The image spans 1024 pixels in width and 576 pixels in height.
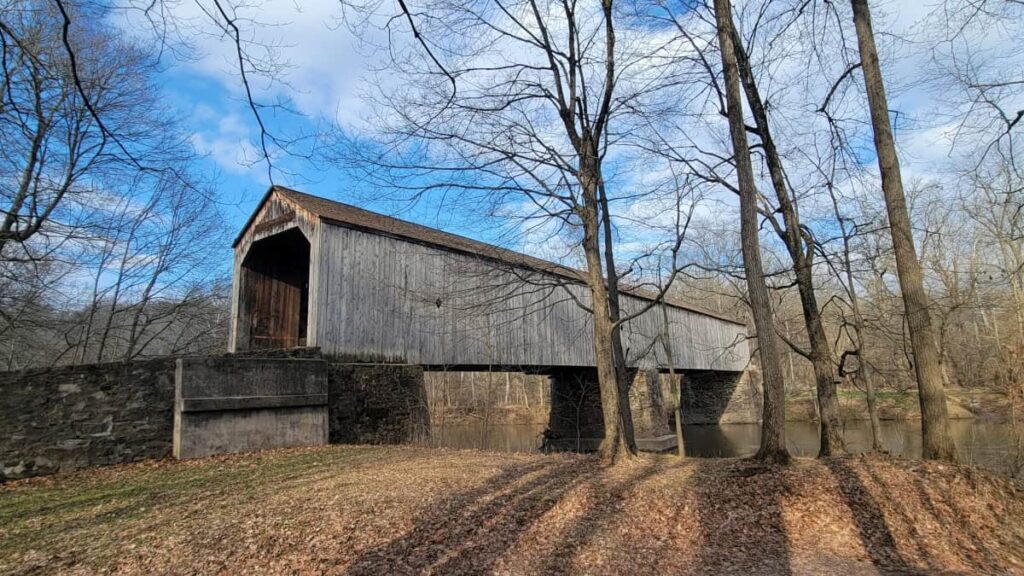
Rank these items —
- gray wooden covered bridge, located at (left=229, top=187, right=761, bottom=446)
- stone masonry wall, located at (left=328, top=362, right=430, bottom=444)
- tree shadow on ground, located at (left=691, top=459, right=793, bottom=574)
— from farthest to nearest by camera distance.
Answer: gray wooden covered bridge, located at (left=229, top=187, right=761, bottom=446), stone masonry wall, located at (left=328, top=362, right=430, bottom=444), tree shadow on ground, located at (left=691, top=459, right=793, bottom=574)

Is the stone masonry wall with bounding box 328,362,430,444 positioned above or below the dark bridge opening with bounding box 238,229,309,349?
below

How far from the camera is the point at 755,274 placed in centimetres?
679

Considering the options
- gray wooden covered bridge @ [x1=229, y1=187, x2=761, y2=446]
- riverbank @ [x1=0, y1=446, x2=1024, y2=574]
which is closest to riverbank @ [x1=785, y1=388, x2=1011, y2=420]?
gray wooden covered bridge @ [x1=229, y1=187, x2=761, y2=446]

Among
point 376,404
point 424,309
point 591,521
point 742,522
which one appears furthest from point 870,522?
point 424,309

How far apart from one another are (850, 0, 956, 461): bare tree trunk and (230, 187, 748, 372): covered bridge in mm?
5296

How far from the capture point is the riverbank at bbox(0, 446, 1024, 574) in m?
4.29

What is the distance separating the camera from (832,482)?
5.55 m

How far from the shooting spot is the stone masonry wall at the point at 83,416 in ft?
25.1

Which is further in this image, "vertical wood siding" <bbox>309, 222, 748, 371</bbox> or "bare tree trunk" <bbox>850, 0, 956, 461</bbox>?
"vertical wood siding" <bbox>309, 222, 748, 371</bbox>

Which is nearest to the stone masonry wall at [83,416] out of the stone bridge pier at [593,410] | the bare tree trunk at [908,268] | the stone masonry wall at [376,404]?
the stone masonry wall at [376,404]

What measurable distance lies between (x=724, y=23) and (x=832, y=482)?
5870 millimetres

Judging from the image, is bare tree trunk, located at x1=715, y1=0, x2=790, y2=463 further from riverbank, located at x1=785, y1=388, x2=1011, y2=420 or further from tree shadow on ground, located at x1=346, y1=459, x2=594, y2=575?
riverbank, located at x1=785, y1=388, x2=1011, y2=420

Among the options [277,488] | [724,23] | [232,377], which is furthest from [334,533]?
[724,23]

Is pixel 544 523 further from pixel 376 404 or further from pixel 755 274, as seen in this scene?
pixel 376 404
